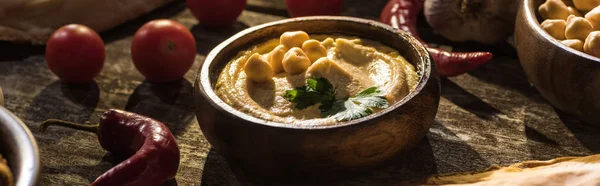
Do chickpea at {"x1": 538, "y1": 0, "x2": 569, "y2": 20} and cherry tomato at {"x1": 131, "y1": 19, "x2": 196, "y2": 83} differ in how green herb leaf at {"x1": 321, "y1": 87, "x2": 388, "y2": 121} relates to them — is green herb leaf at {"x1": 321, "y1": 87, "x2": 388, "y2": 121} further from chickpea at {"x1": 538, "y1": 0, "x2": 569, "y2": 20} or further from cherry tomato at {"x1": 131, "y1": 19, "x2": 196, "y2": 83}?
cherry tomato at {"x1": 131, "y1": 19, "x2": 196, "y2": 83}

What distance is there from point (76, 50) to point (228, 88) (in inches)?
38.6

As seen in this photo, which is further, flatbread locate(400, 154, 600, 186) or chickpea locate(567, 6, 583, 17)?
chickpea locate(567, 6, 583, 17)

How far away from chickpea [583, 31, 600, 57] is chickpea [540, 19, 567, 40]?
15cm

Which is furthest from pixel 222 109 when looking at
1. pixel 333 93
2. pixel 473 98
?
pixel 473 98

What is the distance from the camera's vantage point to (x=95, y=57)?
9.77 ft

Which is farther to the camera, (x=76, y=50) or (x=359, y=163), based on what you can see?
(x=76, y=50)

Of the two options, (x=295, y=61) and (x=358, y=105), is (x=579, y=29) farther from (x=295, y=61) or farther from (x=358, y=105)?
(x=295, y=61)

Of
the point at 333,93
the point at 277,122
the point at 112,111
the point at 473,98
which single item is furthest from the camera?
the point at 473,98

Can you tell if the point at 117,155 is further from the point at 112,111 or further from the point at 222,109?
the point at 222,109

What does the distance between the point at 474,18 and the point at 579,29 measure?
0.78 m

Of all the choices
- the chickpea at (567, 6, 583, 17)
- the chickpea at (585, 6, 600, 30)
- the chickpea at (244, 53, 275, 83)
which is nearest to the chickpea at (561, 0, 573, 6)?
the chickpea at (567, 6, 583, 17)

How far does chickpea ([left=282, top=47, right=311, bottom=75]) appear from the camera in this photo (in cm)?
231

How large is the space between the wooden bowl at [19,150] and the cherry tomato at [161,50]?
1.04 meters

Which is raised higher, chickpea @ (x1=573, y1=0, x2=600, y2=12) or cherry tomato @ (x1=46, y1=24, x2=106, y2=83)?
chickpea @ (x1=573, y1=0, x2=600, y2=12)
